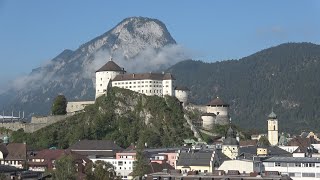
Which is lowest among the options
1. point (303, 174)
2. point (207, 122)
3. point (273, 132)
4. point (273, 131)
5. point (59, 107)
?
point (303, 174)

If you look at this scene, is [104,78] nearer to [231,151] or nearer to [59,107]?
[59,107]

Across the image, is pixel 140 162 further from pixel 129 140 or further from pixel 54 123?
pixel 54 123

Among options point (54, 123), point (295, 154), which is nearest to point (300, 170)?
point (295, 154)

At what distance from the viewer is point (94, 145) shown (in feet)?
308

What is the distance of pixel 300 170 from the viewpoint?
70875 millimetres

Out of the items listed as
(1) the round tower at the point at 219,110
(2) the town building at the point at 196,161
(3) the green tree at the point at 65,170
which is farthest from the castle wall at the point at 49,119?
(3) the green tree at the point at 65,170

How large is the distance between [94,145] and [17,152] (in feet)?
37.1

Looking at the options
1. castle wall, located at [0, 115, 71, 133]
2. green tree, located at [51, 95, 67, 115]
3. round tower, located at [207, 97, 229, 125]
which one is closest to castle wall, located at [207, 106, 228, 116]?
round tower, located at [207, 97, 229, 125]

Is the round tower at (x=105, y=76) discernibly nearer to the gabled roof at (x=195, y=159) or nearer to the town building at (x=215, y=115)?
the town building at (x=215, y=115)

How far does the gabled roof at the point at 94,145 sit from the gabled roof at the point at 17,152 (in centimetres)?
788

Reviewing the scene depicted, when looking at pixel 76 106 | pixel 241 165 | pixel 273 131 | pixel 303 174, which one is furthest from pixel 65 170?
pixel 273 131

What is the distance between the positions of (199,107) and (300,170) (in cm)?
4429

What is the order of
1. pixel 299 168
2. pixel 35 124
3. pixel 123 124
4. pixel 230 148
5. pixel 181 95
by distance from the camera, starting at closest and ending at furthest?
1. pixel 299 168
2. pixel 230 148
3. pixel 123 124
4. pixel 35 124
5. pixel 181 95

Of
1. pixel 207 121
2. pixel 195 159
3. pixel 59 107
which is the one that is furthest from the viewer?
pixel 59 107
